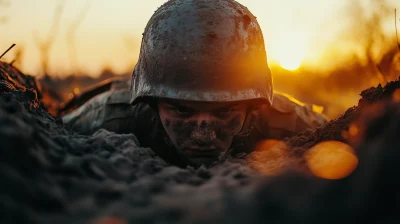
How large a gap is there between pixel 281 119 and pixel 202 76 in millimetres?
1620

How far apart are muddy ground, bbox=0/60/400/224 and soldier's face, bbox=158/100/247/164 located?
1.06 meters

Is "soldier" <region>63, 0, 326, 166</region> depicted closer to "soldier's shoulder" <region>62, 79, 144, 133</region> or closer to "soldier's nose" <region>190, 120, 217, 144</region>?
"soldier's nose" <region>190, 120, 217, 144</region>

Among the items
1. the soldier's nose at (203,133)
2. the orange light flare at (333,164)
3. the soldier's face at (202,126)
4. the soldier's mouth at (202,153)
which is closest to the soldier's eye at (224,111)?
the soldier's face at (202,126)

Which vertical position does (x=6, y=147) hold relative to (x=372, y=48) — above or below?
below

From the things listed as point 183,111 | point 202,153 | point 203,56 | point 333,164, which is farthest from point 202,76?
point 333,164

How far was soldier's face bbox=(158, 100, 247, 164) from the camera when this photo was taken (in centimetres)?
259

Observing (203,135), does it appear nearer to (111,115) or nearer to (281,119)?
(281,119)

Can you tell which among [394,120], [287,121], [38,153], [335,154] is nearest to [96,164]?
[38,153]

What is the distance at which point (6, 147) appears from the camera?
1.22 m

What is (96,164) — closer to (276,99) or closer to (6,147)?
(6,147)

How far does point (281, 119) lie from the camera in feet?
13.1

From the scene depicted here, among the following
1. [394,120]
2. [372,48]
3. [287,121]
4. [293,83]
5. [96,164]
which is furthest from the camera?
[293,83]

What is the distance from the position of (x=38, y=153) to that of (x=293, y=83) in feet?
31.3

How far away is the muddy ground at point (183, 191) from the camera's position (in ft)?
3.36
